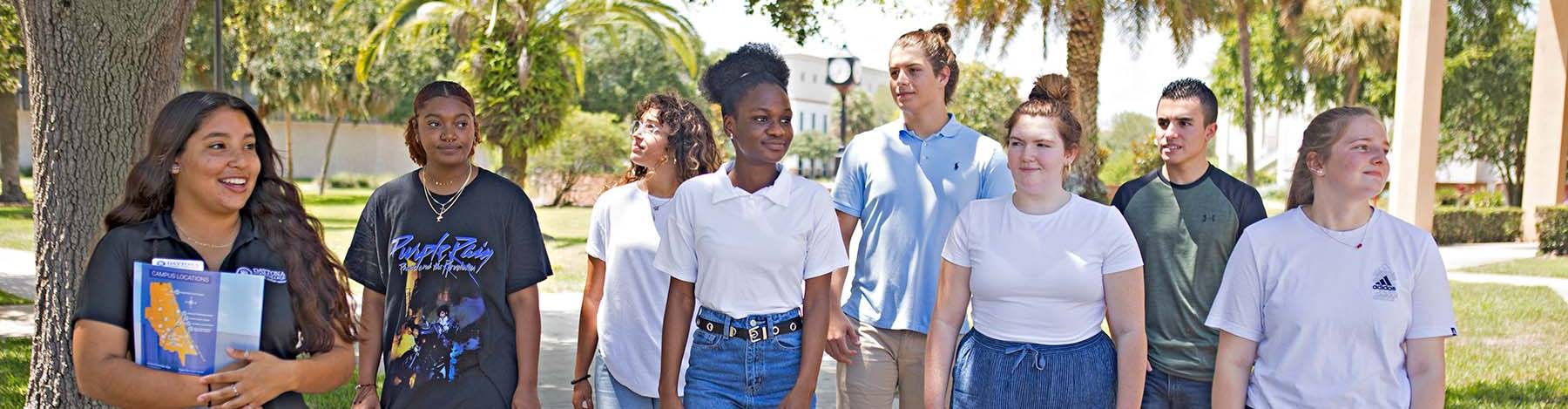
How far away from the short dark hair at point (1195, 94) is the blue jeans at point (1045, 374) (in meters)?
0.92

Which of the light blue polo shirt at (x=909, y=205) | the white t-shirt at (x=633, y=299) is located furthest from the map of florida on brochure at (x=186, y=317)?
the light blue polo shirt at (x=909, y=205)

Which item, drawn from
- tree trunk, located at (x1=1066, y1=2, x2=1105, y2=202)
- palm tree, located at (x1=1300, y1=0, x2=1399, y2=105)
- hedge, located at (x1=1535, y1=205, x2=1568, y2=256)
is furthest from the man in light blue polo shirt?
palm tree, located at (x1=1300, y1=0, x2=1399, y2=105)

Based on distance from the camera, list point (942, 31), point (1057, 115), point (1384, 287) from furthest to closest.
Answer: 1. point (942, 31)
2. point (1057, 115)
3. point (1384, 287)

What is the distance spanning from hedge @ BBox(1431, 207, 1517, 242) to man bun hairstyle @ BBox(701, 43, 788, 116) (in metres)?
25.8

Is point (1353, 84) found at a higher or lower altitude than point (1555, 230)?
higher

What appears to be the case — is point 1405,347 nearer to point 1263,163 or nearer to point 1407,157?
point 1407,157

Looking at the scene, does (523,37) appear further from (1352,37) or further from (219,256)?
(1352,37)

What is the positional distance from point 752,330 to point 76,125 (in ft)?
11.5

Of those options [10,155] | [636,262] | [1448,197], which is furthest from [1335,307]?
[1448,197]

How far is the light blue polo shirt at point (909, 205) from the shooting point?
433 centimetres

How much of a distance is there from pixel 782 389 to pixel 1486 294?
13168 millimetres

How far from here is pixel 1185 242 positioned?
152 inches

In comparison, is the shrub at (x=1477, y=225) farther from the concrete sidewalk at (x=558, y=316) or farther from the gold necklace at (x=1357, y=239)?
the gold necklace at (x=1357, y=239)

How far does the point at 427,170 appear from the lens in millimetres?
3789
